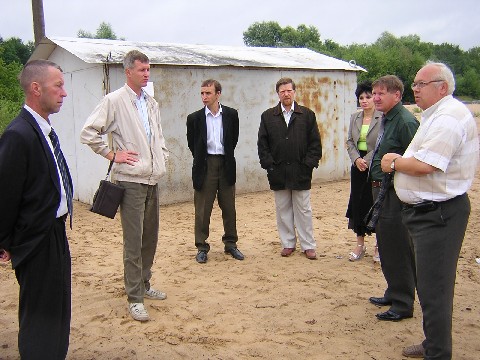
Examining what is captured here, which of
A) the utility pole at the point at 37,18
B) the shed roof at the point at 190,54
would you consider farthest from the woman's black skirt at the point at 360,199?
the utility pole at the point at 37,18

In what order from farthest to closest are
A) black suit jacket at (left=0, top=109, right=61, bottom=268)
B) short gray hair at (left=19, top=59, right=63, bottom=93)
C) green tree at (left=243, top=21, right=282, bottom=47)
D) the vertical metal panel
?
1. green tree at (left=243, top=21, right=282, bottom=47)
2. the vertical metal panel
3. short gray hair at (left=19, top=59, right=63, bottom=93)
4. black suit jacket at (left=0, top=109, right=61, bottom=268)

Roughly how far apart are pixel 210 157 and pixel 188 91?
4.05 metres

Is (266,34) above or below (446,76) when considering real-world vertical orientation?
above

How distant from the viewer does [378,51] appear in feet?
177

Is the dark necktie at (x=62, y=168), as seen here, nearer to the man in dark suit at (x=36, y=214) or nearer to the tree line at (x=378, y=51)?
the man in dark suit at (x=36, y=214)

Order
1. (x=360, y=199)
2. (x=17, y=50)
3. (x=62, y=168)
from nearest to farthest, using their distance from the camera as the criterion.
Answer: (x=62, y=168) < (x=360, y=199) < (x=17, y=50)

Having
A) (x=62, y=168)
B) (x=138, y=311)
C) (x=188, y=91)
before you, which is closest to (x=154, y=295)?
(x=138, y=311)

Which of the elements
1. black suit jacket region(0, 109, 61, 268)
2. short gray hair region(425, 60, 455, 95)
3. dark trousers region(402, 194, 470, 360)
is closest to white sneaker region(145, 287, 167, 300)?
black suit jacket region(0, 109, 61, 268)

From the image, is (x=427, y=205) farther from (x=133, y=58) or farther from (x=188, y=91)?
(x=188, y=91)

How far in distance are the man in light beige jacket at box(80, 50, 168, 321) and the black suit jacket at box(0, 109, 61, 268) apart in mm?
1441

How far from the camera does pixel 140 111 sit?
15.4ft

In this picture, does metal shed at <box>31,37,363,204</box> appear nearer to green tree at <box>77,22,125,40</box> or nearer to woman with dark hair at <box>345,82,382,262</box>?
woman with dark hair at <box>345,82,382,262</box>

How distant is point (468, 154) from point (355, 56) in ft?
169

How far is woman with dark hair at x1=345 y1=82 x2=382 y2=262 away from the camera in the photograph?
19.2 feet
